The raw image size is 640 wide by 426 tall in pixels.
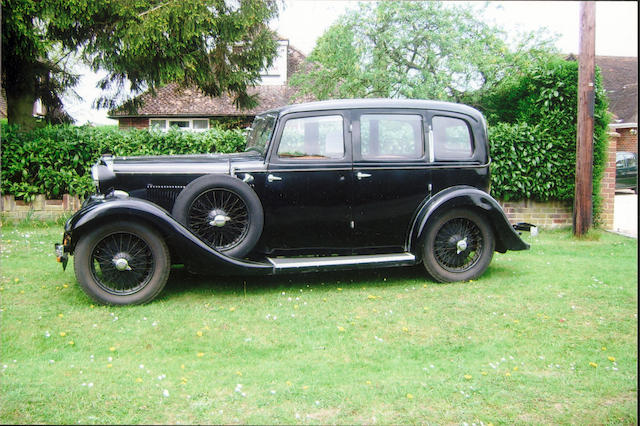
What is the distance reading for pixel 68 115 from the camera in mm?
12938

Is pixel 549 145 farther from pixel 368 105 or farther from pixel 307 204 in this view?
pixel 307 204

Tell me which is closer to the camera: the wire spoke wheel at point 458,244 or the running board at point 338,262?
the running board at point 338,262

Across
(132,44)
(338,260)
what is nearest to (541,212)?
(338,260)

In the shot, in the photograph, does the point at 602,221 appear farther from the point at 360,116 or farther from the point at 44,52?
the point at 44,52

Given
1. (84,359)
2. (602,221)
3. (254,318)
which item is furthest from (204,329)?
(602,221)

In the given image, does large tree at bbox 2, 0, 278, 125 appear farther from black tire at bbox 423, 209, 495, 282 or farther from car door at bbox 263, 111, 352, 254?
black tire at bbox 423, 209, 495, 282

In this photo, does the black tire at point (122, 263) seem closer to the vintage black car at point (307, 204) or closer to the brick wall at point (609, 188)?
the vintage black car at point (307, 204)

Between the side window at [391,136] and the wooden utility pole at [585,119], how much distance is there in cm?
442

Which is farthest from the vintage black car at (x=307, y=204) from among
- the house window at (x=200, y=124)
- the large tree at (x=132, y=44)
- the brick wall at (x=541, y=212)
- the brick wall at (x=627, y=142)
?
the brick wall at (x=627, y=142)

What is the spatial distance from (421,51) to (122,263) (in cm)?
1200

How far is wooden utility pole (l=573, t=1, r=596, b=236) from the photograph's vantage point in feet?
28.8

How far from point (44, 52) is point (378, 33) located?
851 cm

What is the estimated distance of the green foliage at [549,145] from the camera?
991 cm

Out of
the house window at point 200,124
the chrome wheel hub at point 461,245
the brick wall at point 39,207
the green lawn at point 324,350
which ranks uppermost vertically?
the house window at point 200,124
